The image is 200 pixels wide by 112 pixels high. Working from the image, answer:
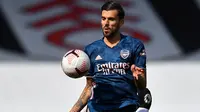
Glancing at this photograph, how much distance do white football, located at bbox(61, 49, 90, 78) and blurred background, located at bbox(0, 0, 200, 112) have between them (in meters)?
4.04

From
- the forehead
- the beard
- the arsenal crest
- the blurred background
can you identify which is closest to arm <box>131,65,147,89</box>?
the arsenal crest

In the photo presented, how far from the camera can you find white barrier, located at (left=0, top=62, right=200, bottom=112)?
380 inches

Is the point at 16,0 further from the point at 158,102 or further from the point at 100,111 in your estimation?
the point at 100,111

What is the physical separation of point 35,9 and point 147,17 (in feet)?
5.62

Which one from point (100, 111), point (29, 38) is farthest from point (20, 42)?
point (100, 111)

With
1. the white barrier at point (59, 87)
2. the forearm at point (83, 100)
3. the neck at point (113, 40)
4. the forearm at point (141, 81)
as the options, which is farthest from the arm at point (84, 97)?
the white barrier at point (59, 87)

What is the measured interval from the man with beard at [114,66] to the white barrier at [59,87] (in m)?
3.90

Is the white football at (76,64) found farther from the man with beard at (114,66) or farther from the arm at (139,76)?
the arm at (139,76)

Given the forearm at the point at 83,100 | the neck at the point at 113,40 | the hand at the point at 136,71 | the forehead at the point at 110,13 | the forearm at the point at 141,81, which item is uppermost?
the forehead at the point at 110,13

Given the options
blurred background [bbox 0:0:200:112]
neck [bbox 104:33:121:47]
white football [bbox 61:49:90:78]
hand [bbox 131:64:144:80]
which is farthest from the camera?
blurred background [bbox 0:0:200:112]

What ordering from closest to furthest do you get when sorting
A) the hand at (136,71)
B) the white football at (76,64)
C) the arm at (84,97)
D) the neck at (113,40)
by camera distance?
the hand at (136,71) < the white football at (76,64) < the neck at (113,40) < the arm at (84,97)

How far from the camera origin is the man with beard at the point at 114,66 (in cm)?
558

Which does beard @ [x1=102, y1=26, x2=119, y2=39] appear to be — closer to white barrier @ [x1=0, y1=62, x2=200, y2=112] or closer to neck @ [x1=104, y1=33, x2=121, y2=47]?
neck @ [x1=104, y1=33, x2=121, y2=47]

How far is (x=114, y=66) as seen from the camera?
561cm
